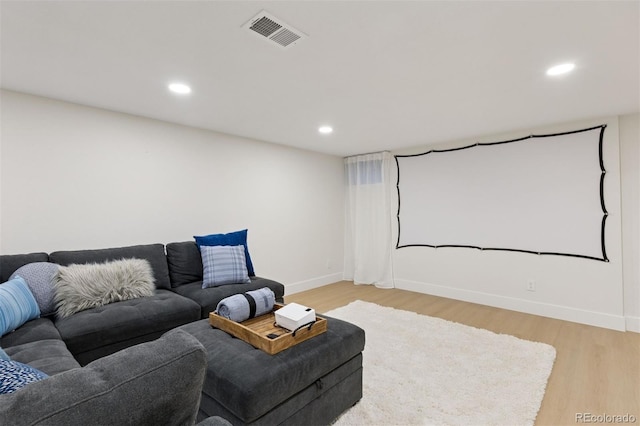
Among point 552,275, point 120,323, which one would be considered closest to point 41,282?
point 120,323

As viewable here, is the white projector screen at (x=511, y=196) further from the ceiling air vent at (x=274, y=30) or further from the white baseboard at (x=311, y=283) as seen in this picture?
the ceiling air vent at (x=274, y=30)

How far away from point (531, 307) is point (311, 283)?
300 centimetres

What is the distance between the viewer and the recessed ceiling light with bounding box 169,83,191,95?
243 cm

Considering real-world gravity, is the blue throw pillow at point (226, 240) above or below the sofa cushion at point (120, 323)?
above

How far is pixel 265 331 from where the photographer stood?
1.81 meters

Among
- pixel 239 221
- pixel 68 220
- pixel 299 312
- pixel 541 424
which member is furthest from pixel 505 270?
pixel 68 220

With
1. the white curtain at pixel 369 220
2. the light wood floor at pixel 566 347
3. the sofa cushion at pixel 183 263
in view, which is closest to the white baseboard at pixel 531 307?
the light wood floor at pixel 566 347

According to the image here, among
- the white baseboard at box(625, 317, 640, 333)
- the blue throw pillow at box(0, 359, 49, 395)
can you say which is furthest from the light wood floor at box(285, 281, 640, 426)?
the blue throw pillow at box(0, 359, 49, 395)

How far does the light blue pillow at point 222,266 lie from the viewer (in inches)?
118

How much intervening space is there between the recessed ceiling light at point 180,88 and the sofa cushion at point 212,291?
176 centimetres

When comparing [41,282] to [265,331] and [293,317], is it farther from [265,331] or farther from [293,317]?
[293,317]

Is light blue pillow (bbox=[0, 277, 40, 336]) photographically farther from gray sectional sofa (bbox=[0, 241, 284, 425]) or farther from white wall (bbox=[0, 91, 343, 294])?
white wall (bbox=[0, 91, 343, 294])

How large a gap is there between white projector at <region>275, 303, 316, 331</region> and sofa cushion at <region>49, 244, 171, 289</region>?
64.7 inches

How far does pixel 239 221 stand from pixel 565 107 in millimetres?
3825
